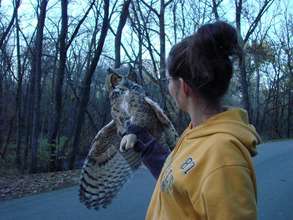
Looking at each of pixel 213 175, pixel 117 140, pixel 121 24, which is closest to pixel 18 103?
pixel 121 24

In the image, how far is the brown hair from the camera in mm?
1756

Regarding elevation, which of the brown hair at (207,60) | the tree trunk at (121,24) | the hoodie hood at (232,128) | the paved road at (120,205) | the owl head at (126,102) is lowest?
the paved road at (120,205)

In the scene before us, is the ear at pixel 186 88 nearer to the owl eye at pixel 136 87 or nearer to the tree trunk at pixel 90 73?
the owl eye at pixel 136 87

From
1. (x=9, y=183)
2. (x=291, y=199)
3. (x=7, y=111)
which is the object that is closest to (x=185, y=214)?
(x=291, y=199)

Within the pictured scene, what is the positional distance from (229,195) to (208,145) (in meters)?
0.20

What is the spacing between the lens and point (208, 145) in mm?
1688

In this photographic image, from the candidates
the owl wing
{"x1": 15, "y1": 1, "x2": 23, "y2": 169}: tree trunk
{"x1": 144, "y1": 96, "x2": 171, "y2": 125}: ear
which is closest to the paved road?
the owl wing

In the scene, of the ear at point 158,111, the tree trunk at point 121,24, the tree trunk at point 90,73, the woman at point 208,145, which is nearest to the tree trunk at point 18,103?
Result: the tree trunk at point 90,73

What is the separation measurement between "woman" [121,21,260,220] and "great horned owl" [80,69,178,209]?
484 millimetres

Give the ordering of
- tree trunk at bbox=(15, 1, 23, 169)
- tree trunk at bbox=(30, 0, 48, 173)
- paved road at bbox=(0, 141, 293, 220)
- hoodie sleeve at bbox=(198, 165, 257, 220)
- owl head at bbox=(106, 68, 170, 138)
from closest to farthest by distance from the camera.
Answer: hoodie sleeve at bbox=(198, 165, 257, 220) < owl head at bbox=(106, 68, 170, 138) < paved road at bbox=(0, 141, 293, 220) < tree trunk at bbox=(30, 0, 48, 173) < tree trunk at bbox=(15, 1, 23, 169)

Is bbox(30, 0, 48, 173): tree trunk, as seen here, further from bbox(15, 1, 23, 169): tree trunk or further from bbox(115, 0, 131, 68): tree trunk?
bbox(15, 1, 23, 169): tree trunk

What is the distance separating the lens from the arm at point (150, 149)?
88.4 inches

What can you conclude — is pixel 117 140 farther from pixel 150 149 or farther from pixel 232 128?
pixel 232 128

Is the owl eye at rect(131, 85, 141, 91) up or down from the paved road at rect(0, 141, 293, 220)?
up
